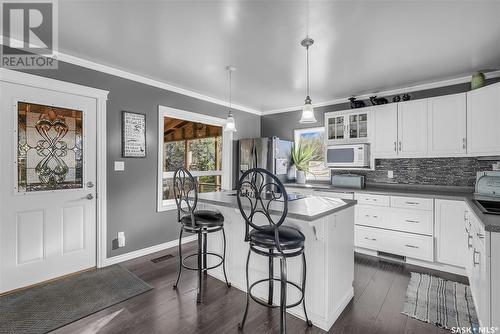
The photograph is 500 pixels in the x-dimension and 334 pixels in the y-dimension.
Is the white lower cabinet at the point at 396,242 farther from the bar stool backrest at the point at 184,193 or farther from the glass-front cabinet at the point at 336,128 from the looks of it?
the bar stool backrest at the point at 184,193

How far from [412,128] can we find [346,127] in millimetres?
919

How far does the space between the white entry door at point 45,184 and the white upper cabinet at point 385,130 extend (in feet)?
12.8

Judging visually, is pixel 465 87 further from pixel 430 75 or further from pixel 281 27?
pixel 281 27

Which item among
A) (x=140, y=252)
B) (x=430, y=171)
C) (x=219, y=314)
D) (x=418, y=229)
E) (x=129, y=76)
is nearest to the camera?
(x=219, y=314)

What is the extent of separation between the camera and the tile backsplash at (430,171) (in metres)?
3.23

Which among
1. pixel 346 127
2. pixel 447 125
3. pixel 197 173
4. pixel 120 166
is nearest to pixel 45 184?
pixel 120 166

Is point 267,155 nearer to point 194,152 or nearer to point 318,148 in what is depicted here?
point 318,148

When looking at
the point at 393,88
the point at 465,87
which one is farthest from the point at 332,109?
the point at 465,87

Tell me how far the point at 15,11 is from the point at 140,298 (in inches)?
106

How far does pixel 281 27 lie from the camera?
2115mm

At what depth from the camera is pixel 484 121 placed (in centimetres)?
281

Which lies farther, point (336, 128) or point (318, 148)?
point (318, 148)

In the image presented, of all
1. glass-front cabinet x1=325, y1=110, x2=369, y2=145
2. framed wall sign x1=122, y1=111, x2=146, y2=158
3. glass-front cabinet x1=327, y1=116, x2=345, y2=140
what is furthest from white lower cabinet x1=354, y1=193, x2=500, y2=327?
framed wall sign x1=122, y1=111, x2=146, y2=158

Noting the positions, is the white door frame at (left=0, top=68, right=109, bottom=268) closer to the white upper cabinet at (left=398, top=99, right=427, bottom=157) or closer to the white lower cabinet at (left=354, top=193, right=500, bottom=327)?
the white lower cabinet at (left=354, top=193, right=500, bottom=327)
